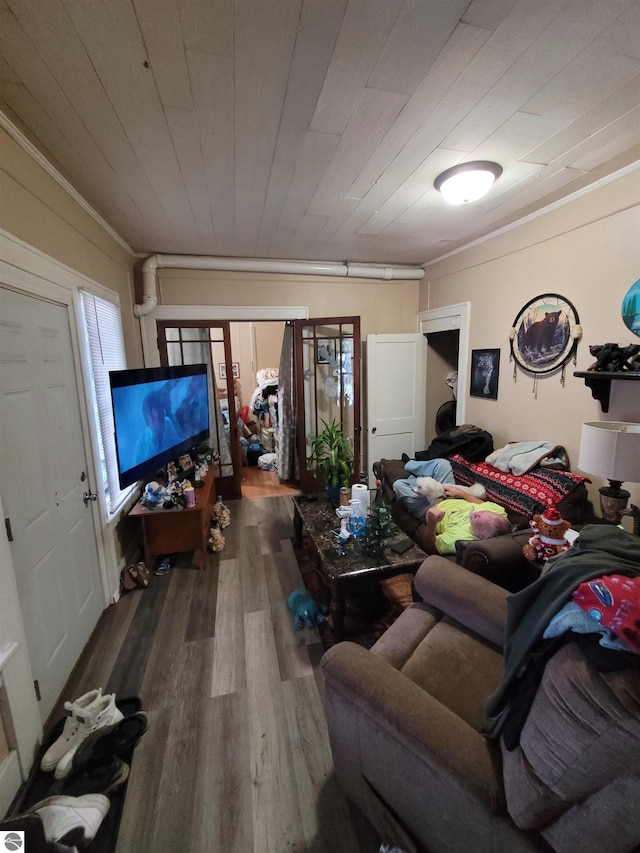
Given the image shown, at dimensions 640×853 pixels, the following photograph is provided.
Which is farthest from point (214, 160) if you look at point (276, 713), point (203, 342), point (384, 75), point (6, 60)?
point (276, 713)

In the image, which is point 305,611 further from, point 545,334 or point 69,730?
point 545,334

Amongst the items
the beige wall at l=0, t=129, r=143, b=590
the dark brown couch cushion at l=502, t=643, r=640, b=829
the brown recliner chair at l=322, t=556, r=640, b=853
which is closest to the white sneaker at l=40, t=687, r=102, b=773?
the beige wall at l=0, t=129, r=143, b=590

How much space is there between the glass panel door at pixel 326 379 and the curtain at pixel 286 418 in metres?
0.37

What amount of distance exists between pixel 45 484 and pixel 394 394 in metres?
3.29

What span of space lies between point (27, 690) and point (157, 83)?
2381 millimetres

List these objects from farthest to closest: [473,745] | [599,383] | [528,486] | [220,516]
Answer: [220,516], [528,486], [599,383], [473,745]

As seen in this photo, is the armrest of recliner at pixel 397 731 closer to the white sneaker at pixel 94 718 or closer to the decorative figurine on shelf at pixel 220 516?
the white sneaker at pixel 94 718

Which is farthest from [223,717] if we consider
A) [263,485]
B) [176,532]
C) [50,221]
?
[263,485]

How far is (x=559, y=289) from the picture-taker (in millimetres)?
2383

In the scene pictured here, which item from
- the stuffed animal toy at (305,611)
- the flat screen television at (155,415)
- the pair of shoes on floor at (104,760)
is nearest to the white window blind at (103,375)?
the flat screen television at (155,415)

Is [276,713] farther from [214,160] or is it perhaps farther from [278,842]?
[214,160]

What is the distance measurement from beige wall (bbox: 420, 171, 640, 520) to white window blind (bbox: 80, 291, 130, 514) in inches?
121

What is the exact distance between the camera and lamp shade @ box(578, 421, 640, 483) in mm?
1590

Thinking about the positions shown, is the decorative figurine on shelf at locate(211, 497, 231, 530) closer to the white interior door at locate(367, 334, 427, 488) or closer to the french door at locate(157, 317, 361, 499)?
the french door at locate(157, 317, 361, 499)
